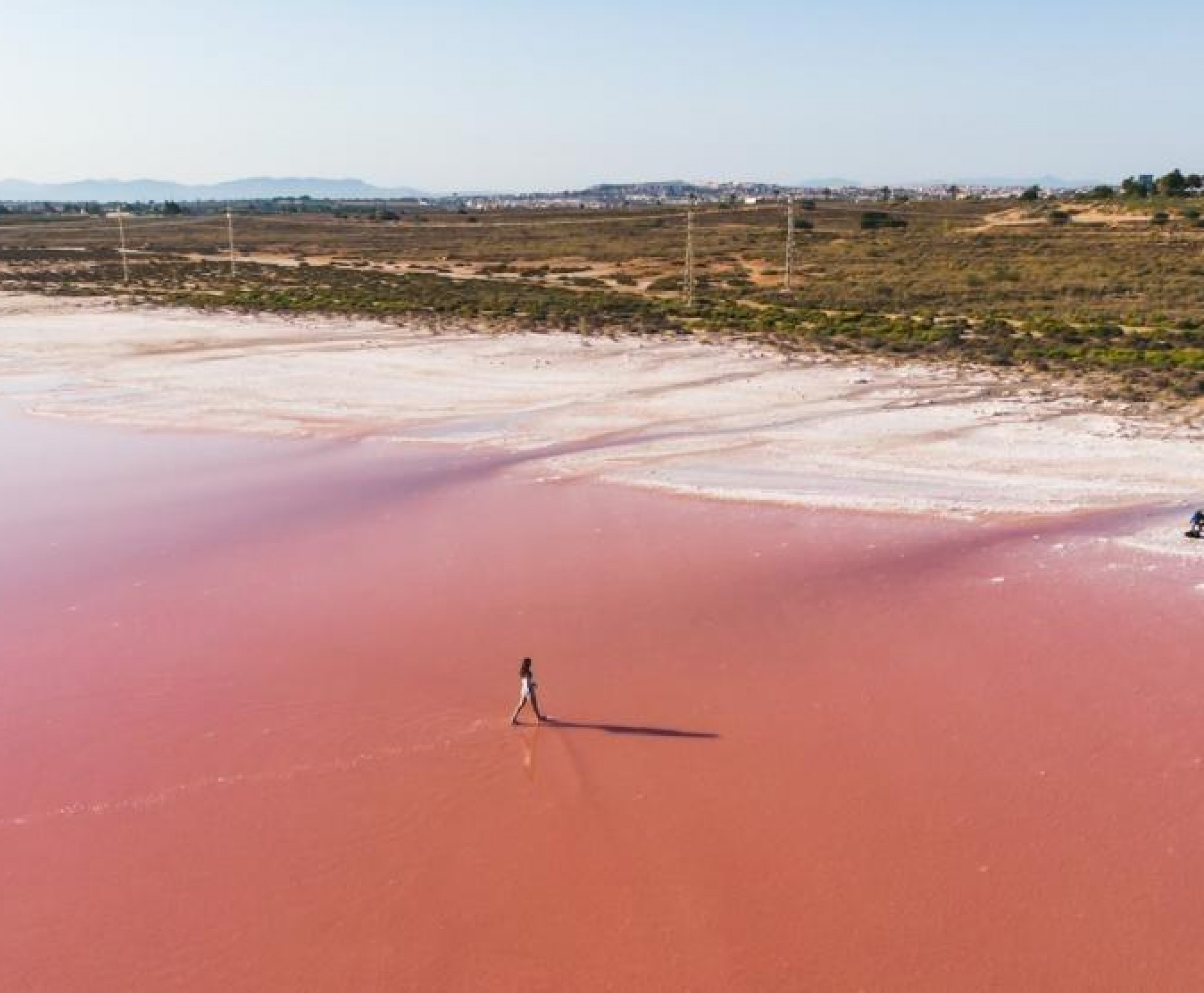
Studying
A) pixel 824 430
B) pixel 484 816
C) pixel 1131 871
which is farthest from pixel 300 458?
pixel 1131 871

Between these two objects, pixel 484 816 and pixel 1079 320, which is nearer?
pixel 484 816

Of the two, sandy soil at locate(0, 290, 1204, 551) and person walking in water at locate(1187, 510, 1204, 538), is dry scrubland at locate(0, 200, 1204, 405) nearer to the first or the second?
sandy soil at locate(0, 290, 1204, 551)

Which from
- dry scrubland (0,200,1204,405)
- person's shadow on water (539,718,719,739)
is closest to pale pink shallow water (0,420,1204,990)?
person's shadow on water (539,718,719,739)

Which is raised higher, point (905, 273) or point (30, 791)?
point (905, 273)

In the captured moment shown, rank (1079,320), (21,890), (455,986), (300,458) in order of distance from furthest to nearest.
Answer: (1079,320) < (300,458) < (21,890) < (455,986)

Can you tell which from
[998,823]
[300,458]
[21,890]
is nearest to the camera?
[21,890]

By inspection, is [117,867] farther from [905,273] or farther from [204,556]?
[905,273]

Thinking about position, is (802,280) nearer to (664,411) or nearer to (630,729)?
(664,411)
